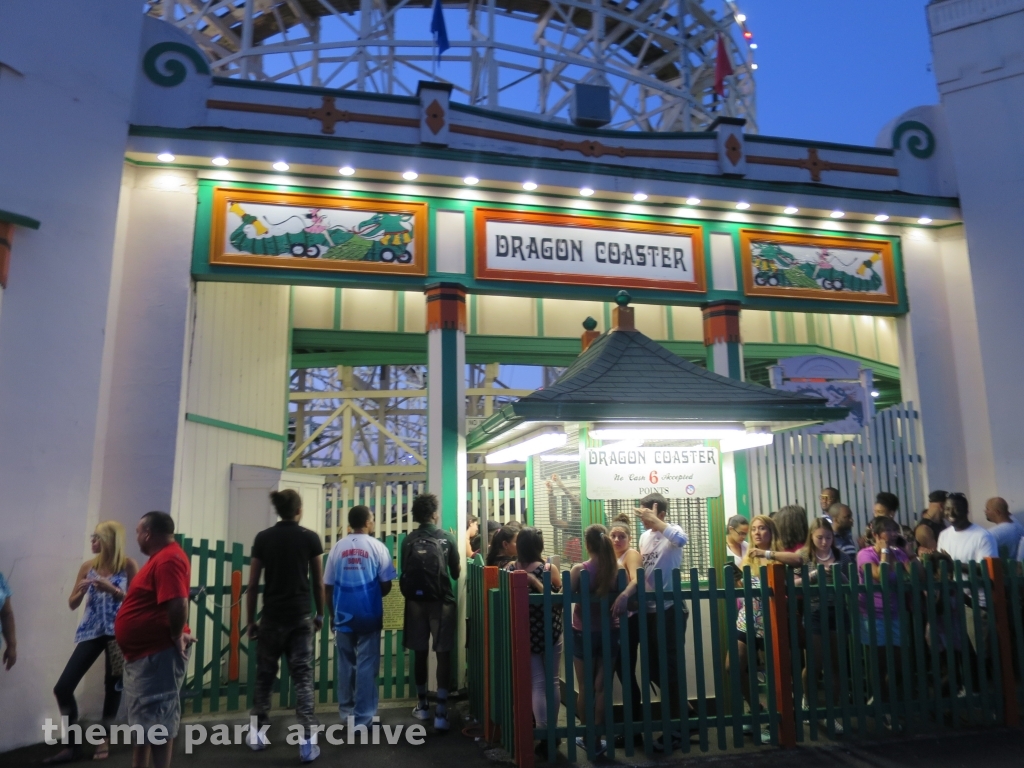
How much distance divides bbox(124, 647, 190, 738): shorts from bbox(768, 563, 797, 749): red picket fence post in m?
4.15

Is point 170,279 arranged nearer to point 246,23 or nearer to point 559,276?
point 559,276

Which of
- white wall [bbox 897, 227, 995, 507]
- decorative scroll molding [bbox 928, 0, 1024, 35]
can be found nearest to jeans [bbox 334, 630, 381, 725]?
white wall [bbox 897, 227, 995, 507]

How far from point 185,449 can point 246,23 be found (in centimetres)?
1078

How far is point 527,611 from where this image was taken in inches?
201

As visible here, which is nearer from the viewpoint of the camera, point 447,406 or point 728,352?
point 447,406

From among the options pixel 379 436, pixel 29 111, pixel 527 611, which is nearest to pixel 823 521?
pixel 527 611

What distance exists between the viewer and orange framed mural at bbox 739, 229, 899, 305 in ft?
31.2

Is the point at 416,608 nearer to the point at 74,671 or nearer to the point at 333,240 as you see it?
the point at 74,671

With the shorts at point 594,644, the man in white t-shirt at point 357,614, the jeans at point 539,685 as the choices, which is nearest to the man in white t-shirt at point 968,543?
the shorts at point 594,644

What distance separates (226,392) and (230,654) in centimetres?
333

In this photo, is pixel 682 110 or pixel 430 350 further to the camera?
pixel 682 110

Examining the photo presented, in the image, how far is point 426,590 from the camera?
6445 mm

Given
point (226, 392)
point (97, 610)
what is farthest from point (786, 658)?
point (226, 392)

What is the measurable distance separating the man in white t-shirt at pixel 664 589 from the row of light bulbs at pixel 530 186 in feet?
13.5
